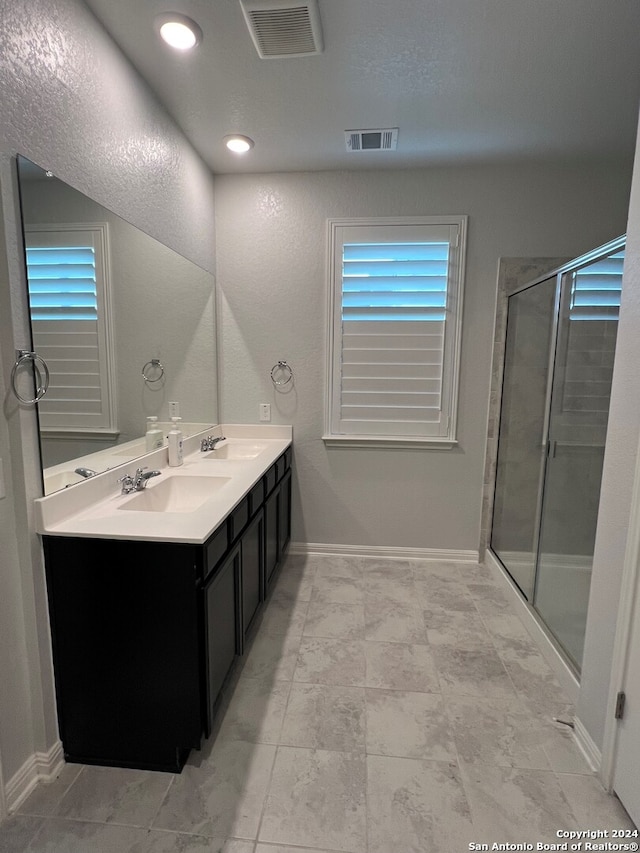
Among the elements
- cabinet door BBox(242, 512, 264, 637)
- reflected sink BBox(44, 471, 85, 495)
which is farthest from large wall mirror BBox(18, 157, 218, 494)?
cabinet door BBox(242, 512, 264, 637)

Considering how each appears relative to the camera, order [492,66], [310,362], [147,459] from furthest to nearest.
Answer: [310,362] → [147,459] → [492,66]

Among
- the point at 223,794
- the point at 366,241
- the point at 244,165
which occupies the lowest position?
the point at 223,794

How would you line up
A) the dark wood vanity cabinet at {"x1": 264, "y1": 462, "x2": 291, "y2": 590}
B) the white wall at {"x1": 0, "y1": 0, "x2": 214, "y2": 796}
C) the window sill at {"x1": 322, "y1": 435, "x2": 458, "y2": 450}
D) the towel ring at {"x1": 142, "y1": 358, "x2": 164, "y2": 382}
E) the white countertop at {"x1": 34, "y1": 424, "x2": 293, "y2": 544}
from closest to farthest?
1. the white wall at {"x1": 0, "y1": 0, "x2": 214, "y2": 796}
2. the white countertop at {"x1": 34, "y1": 424, "x2": 293, "y2": 544}
3. the towel ring at {"x1": 142, "y1": 358, "x2": 164, "y2": 382}
4. the dark wood vanity cabinet at {"x1": 264, "y1": 462, "x2": 291, "y2": 590}
5. the window sill at {"x1": 322, "y1": 435, "x2": 458, "y2": 450}

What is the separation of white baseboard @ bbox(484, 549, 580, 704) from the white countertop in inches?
65.2

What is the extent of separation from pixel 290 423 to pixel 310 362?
0.47 meters

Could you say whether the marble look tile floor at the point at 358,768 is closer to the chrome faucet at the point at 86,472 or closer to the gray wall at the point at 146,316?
the chrome faucet at the point at 86,472

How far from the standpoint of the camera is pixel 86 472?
1641mm

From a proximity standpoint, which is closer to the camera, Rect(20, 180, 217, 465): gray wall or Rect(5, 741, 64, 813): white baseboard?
Rect(5, 741, 64, 813): white baseboard

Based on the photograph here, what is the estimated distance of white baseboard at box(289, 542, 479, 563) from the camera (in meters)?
3.11

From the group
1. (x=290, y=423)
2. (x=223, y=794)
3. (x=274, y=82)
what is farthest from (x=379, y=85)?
(x=223, y=794)

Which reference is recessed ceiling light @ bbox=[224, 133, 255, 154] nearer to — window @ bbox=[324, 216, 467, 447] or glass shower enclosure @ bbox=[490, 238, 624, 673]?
window @ bbox=[324, 216, 467, 447]

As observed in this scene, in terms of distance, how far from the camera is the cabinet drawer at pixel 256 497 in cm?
201

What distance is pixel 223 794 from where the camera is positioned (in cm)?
138

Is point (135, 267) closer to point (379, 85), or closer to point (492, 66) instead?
point (379, 85)
